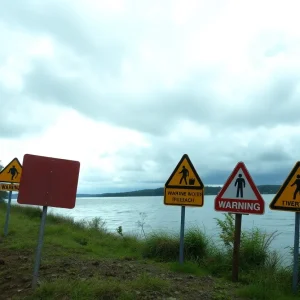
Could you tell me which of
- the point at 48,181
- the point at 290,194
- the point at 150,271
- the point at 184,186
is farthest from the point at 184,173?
the point at 48,181

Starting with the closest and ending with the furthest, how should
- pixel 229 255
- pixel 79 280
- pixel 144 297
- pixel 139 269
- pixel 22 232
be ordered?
pixel 144 297 < pixel 79 280 < pixel 139 269 < pixel 229 255 < pixel 22 232

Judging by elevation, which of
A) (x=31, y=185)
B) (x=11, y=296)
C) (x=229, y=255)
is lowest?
(x=11, y=296)

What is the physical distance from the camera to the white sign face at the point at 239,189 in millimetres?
7051

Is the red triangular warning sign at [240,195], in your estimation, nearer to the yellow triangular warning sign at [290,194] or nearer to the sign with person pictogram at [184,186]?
the yellow triangular warning sign at [290,194]

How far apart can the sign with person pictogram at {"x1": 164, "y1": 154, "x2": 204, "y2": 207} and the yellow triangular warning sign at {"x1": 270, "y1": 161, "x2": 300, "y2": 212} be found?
166cm

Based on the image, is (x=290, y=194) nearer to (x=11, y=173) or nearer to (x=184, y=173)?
(x=184, y=173)

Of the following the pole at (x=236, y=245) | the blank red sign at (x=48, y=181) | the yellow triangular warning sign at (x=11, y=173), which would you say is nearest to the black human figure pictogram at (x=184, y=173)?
the pole at (x=236, y=245)

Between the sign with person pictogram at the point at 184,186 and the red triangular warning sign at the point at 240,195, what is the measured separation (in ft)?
2.28

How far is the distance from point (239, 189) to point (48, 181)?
3.32 m

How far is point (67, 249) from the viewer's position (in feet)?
32.3

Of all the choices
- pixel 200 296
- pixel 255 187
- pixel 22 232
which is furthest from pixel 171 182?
pixel 22 232

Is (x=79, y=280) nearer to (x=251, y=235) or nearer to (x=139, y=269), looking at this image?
(x=139, y=269)

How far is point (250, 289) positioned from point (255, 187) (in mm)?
1772

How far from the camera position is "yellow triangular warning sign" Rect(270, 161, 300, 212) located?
21.0 feet
